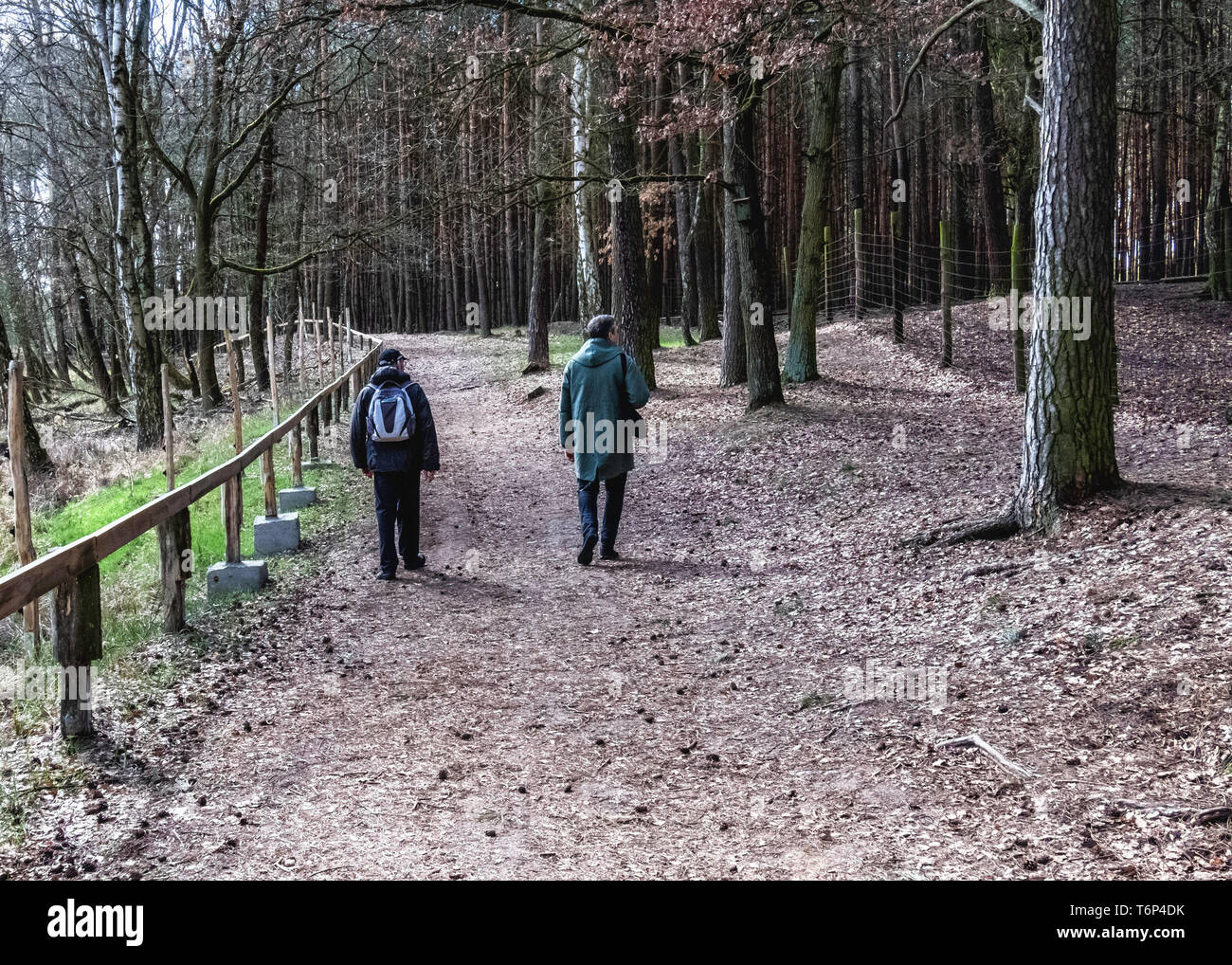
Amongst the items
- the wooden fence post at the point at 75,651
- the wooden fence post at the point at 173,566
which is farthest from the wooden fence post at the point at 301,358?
the wooden fence post at the point at 75,651

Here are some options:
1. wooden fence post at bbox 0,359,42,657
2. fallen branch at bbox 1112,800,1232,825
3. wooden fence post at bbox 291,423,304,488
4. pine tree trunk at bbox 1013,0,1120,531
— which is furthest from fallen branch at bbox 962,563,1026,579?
wooden fence post at bbox 291,423,304,488

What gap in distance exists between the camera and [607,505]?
31.8 ft

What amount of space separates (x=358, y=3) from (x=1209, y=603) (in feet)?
32.9

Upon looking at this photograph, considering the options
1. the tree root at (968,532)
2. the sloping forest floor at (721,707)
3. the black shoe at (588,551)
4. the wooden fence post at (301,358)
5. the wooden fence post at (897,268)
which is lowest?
the sloping forest floor at (721,707)

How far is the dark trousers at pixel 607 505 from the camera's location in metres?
9.57

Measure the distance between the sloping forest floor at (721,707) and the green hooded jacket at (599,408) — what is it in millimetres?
932

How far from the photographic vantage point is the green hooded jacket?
9438 millimetres

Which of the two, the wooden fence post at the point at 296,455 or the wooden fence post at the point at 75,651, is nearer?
the wooden fence post at the point at 75,651

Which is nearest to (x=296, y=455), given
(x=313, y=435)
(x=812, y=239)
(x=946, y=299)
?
(x=313, y=435)

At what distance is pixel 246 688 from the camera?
6457 mm

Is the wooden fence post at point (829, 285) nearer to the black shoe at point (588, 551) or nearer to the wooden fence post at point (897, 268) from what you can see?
the wooden fence post at point (897, 268)

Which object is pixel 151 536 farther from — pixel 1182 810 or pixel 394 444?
pixel 1182 810
